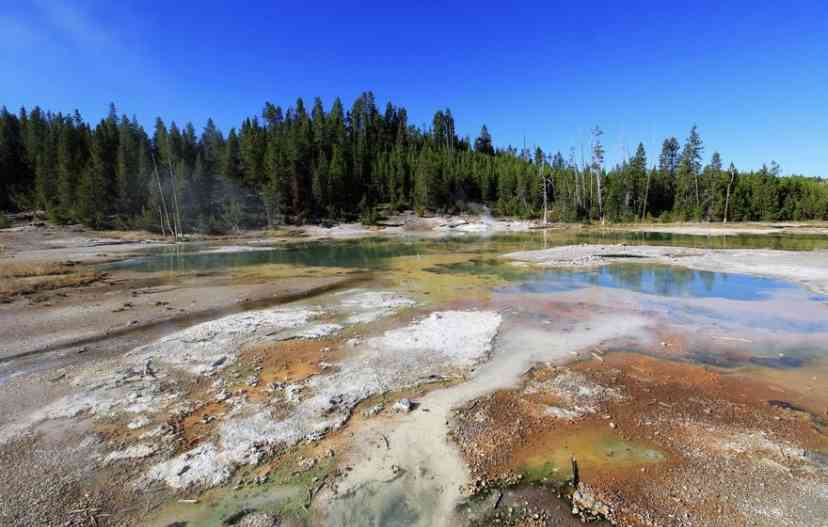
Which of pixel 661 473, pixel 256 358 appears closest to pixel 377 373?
pixel 256 358

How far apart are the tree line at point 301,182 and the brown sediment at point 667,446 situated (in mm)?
66492

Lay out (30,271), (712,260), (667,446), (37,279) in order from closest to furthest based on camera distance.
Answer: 1. (667,446)
2. (37,279)
3. (30,271)
4. (712,260)

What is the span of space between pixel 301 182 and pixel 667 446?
84.5m

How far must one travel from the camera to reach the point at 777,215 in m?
73.2

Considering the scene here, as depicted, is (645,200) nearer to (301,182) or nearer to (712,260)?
(712,260)

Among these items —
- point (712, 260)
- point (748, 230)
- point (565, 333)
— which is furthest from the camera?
point (748, 230)

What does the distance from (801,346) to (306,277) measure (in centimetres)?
2196

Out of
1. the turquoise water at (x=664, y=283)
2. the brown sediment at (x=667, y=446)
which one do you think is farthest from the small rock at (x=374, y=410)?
the turquoise water at (x=664, y=283)

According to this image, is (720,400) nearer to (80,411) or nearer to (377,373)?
(377,373)

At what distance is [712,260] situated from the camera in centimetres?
2652

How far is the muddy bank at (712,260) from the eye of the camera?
2123 cm

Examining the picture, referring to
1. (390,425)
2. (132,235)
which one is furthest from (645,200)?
(132,235)

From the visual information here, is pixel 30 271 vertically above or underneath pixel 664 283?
above

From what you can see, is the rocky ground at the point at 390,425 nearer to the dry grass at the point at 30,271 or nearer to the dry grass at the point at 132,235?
the dry grass at the point at 30,271
